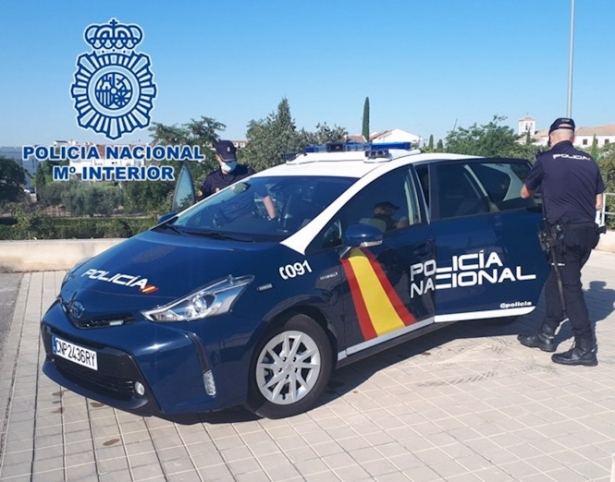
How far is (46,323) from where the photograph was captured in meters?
3.87

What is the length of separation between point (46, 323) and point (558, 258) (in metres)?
3.95

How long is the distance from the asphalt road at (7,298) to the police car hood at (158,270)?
237 centimetres

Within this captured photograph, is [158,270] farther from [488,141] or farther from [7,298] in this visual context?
[488,141]

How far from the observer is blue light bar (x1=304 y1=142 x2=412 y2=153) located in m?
5.32

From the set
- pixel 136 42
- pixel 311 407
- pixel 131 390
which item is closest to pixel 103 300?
pixel 131 390

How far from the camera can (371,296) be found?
13.7 feet

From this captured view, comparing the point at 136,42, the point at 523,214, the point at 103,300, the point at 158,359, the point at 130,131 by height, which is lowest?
the point at 158,359

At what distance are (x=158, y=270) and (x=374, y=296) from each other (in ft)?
4.97

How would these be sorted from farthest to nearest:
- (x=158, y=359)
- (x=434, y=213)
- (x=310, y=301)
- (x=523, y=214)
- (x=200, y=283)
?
1. (x=523, y=214)
2. (x=434, y=213)
3. (x=310, y=301)
4. (x=200, y=283)
5. (x=158, y=359)

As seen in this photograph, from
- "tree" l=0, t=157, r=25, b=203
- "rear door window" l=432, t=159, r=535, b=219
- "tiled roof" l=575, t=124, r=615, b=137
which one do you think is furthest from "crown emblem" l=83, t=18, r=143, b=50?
"tiled roof" l=575, t=124, r=615, b=137

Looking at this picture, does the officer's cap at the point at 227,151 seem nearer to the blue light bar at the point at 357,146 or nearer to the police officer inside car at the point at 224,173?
the police officer inside car at the point at 224,173

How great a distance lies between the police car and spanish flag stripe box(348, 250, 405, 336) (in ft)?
0.04

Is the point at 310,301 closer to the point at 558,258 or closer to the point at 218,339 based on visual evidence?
the point at 218,339

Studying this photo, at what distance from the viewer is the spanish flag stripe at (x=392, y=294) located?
4.20 meters
